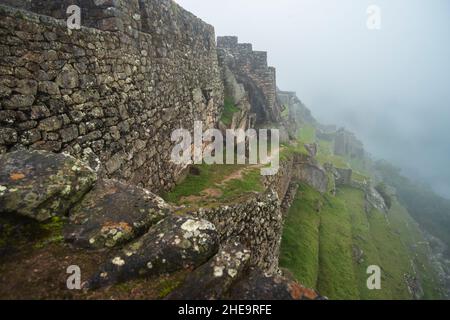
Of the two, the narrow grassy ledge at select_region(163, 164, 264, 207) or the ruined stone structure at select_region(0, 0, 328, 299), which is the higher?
the ruined stone structure at select_region(0, 0, 328, 299)

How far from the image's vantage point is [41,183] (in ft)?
12.8

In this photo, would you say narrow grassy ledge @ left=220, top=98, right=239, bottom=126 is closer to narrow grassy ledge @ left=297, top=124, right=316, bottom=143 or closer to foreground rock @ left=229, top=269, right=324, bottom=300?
foreground rock @ left=229, top=269, right=324, bottom=300

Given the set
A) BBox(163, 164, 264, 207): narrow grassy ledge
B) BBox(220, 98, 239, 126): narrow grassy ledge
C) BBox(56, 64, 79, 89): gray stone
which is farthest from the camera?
BBox(220, 98, 239, 126): narrow grassy ledge

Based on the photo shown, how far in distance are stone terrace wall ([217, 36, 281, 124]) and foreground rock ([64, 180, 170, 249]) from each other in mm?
25110

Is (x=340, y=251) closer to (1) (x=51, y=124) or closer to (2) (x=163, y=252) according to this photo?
(1) (x=51, y=124)

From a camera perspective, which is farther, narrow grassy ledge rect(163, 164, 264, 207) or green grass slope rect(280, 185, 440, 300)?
green grass slope rect(280, 185, 440, 300)

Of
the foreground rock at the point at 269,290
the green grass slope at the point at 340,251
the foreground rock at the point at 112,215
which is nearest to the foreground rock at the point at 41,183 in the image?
the foreground rock at the point at 112,215

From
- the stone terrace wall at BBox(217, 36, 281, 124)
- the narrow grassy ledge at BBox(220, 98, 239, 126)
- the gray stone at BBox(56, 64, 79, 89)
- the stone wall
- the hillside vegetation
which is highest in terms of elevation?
the stone terrace wall at BBox(217, 36, 281, 124)

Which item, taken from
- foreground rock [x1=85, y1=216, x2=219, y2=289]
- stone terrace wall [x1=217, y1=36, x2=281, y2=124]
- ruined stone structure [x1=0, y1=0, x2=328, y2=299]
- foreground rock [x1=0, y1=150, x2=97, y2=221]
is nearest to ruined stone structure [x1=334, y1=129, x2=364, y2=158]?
stone terrace wall [x1=217, y1=36, x2=281, y2=124]

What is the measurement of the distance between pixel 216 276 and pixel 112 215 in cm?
158

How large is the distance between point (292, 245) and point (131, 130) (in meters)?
12.6

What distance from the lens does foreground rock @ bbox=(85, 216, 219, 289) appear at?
10.9 feet

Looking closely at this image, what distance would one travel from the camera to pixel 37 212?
12.5 feet
